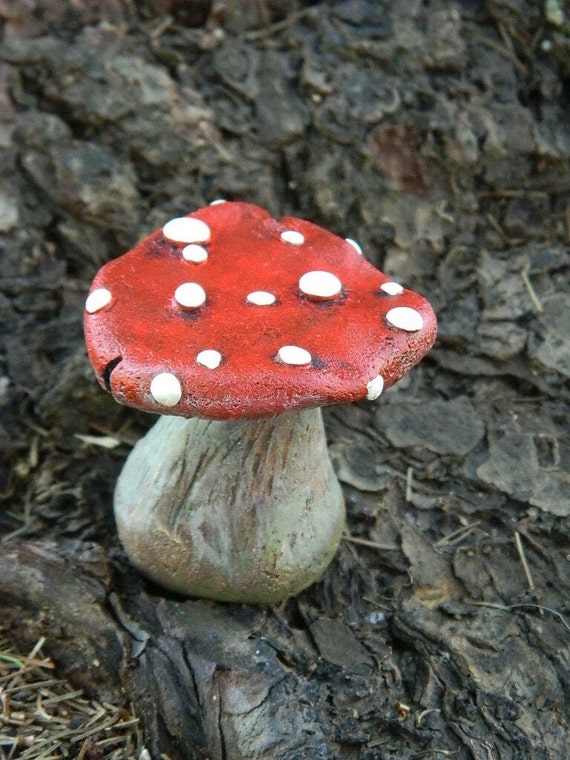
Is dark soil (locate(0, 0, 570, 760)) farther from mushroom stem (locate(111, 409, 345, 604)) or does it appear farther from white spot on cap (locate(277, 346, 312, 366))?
white spot on cap (locate(277, 346, 312, 366))

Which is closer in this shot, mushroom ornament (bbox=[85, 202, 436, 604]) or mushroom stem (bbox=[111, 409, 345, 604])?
mushroom ornament (bbox=[85, 202, 436, 604])

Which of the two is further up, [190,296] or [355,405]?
[190,296]

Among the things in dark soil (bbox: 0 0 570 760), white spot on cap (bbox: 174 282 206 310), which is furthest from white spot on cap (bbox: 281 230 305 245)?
dark soil (bbox: 0 0 570 760)

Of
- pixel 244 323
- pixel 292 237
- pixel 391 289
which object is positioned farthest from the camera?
pixel 292 237

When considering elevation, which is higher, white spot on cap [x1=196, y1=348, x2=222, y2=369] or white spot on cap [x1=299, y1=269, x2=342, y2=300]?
white spot on cap [x1=299, y1=269, x2=342, y2=300]

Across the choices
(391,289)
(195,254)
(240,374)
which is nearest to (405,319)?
(391,289)

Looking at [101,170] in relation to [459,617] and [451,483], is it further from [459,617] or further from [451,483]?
[459,617]

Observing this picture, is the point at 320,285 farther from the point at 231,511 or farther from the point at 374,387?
the point at 231,511
